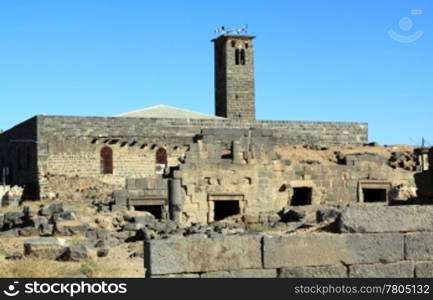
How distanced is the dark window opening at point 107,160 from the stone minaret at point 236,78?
16.6m

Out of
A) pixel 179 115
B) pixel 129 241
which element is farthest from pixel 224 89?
pixel 129 241

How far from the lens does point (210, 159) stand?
23219 mm

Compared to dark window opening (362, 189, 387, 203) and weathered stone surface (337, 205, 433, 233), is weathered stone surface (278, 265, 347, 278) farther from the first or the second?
dark window opening (362, 189, 387, 203)

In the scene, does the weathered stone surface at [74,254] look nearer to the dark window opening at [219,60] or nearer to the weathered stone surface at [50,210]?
the weathered stone surface at [50,210]

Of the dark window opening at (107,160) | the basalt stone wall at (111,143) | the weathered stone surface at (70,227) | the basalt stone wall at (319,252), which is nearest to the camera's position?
the basalt stone wall at (319,252)

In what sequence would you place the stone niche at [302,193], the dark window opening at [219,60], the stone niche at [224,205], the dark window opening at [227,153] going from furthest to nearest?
the dark window opening at [219,60]
the stone niche at [302,193]
the dark window opening at [227,153]
the stone niche at [224,205]

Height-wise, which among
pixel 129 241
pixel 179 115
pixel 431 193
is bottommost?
pixel 129 241

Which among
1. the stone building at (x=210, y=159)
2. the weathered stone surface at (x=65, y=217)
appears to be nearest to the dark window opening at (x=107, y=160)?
the stone building at (x=210, y=159)

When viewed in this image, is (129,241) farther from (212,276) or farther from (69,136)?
(69,136)

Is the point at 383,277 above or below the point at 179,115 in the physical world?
below

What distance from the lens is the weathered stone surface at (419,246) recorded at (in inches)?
374

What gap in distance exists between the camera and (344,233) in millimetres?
9359

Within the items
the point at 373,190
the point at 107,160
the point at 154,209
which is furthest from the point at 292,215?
the point at 107,160

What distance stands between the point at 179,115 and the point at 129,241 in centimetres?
2875
